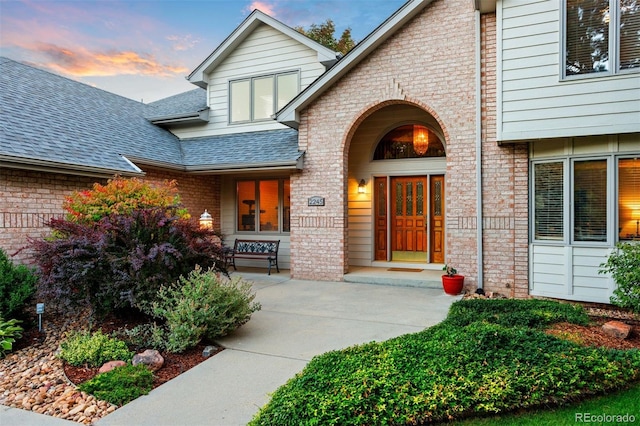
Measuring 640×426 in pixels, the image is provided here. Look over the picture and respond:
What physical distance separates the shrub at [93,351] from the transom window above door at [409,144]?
766 cm

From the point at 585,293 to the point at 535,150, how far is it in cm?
263

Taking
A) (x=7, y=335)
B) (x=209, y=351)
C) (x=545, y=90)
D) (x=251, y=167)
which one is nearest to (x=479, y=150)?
(x=545, y=90)

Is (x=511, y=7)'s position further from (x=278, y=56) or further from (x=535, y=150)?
(x=278, y=56)

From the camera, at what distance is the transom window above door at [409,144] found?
984cm

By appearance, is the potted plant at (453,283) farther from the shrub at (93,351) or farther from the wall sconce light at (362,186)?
the shrub at (93,351)

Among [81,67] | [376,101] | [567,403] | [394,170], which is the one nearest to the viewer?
[567,403]

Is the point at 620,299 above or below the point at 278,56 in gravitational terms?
below

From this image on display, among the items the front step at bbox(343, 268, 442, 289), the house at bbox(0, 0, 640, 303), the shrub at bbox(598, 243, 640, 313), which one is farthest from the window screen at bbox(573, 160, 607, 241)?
the front step at bbox(343, 268, 442, 289)

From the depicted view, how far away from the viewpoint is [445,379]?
10.3ft

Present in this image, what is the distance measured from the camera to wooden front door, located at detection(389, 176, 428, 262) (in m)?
10.0

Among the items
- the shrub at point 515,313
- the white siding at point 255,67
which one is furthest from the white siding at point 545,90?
the white siding at point 255,67

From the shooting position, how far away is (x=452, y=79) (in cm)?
787

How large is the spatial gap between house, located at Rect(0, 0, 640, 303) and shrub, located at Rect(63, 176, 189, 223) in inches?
63.7

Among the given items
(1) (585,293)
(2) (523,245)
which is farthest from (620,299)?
(2) (523,245)
